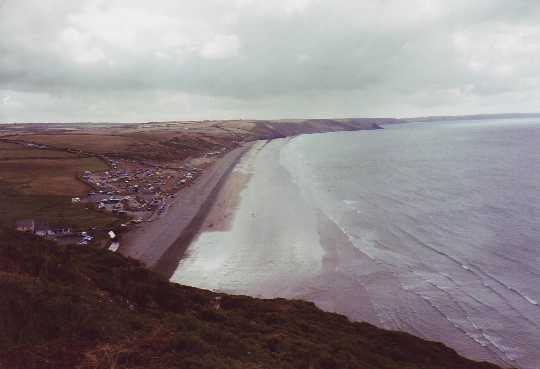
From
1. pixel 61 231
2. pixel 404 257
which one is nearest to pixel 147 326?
pixel 404 257

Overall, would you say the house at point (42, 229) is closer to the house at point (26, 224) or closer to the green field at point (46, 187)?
the house at point (26, 224)

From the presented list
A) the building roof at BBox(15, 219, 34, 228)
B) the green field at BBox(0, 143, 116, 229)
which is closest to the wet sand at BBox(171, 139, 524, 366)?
the green field at BBox(0, 143, 116, 229)

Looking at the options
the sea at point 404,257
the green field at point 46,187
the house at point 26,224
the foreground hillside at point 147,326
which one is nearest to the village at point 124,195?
the house at point 26,224

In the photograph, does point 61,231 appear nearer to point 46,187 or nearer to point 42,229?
point 42,229

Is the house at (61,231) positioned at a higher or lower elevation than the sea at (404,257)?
higher

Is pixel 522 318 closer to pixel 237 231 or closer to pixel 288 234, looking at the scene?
pixel 288 234

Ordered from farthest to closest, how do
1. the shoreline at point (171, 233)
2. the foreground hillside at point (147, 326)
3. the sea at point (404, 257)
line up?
the shoreline at point (171, 233) < the sea at point (404, 257) < the foreground hillside at point (147, 326)

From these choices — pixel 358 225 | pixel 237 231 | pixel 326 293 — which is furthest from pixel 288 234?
pixel 326 293
